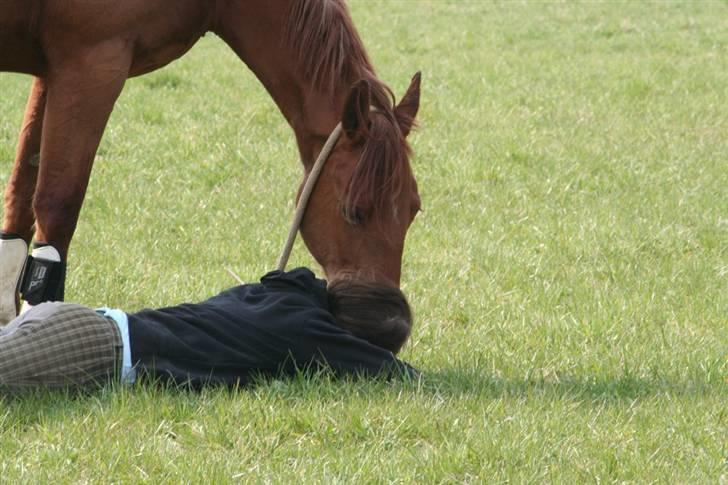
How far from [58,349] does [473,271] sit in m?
2.84

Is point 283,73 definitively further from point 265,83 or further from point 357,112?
point 357,112

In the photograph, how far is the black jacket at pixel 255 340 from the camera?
4.10 meters

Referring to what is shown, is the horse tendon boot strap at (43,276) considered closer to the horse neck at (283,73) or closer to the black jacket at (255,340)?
the black jacket at (255,340)

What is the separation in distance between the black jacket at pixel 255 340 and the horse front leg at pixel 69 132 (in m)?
0.59

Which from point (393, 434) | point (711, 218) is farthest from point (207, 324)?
point (711, 218)

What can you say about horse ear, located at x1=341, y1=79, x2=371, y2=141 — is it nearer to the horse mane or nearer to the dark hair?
the horse mane

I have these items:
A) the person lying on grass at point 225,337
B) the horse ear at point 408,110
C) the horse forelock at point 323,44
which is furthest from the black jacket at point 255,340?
the horse forelock at point 323,44

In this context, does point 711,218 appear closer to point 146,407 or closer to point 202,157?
point 202,157

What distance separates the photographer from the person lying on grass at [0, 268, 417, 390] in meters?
3.91

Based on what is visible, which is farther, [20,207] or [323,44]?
[20,207]

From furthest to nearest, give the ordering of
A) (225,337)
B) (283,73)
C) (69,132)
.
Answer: (283,73)
(69,132)
(225,337)

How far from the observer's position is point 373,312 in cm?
432

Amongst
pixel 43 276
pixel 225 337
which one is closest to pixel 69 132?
pixel 43 276

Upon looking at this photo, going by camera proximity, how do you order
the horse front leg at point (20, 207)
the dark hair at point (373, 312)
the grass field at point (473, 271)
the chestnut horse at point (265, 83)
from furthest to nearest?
the horse front leg at point (20, 207)
the chestnut horse at point (265, 83)
the dark hair at point (373, 312)
the grass field at point (473, 271)
